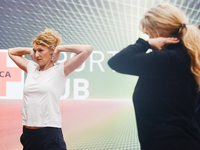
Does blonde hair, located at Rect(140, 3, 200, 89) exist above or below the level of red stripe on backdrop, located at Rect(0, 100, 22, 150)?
above

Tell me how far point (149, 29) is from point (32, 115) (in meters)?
1.08

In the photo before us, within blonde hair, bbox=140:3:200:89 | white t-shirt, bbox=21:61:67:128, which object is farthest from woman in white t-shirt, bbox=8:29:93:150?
blonde hair, bbox=140:3:200:89

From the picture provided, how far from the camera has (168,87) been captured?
0.86 metres

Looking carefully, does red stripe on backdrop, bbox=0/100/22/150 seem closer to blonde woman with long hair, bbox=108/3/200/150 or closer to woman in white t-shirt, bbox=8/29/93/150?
woman in white t-shirt, bbox=8/29/93/150

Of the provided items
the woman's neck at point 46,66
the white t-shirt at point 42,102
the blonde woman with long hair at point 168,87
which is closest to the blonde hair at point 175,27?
the blonde woman with long hair at point 168,87

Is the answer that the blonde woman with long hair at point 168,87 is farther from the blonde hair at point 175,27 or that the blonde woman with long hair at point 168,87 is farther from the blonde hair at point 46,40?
the blonde hair at point 46,40

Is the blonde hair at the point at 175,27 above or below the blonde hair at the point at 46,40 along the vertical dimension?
above

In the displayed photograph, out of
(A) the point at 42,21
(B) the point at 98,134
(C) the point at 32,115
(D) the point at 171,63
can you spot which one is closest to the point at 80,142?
(B) the point at 98,134

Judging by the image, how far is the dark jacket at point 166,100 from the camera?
839mm

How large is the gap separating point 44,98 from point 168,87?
973 mm

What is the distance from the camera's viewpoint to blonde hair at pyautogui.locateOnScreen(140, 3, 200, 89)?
33.9 inches

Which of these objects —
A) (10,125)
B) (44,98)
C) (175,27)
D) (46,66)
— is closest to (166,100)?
(175,27)

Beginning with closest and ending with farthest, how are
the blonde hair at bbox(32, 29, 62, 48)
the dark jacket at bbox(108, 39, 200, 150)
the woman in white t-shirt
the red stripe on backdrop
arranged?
the dark jacket at bbox(108, 39, 200, 150) → the woman in white t-shirt → the blonde hair at bbox(32, 29, 62, 48) → the red stripe on backdrop

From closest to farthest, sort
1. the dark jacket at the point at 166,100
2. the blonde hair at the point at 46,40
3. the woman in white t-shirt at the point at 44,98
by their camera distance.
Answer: the dark jacket at the point at 166,100, the woman in white t-shirt at the point at 44,98, the blonde hair at the point at 46,40
